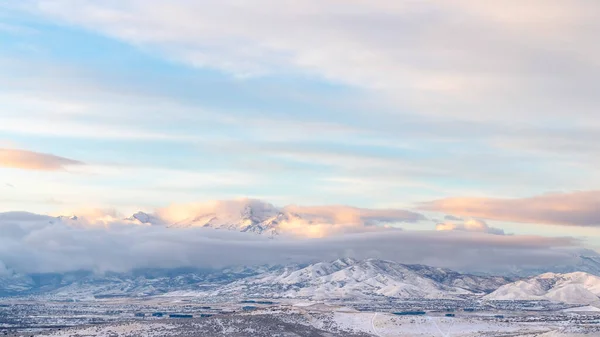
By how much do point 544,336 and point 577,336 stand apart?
7.83 meters

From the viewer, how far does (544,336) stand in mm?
199125

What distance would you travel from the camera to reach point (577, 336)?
195 metres
